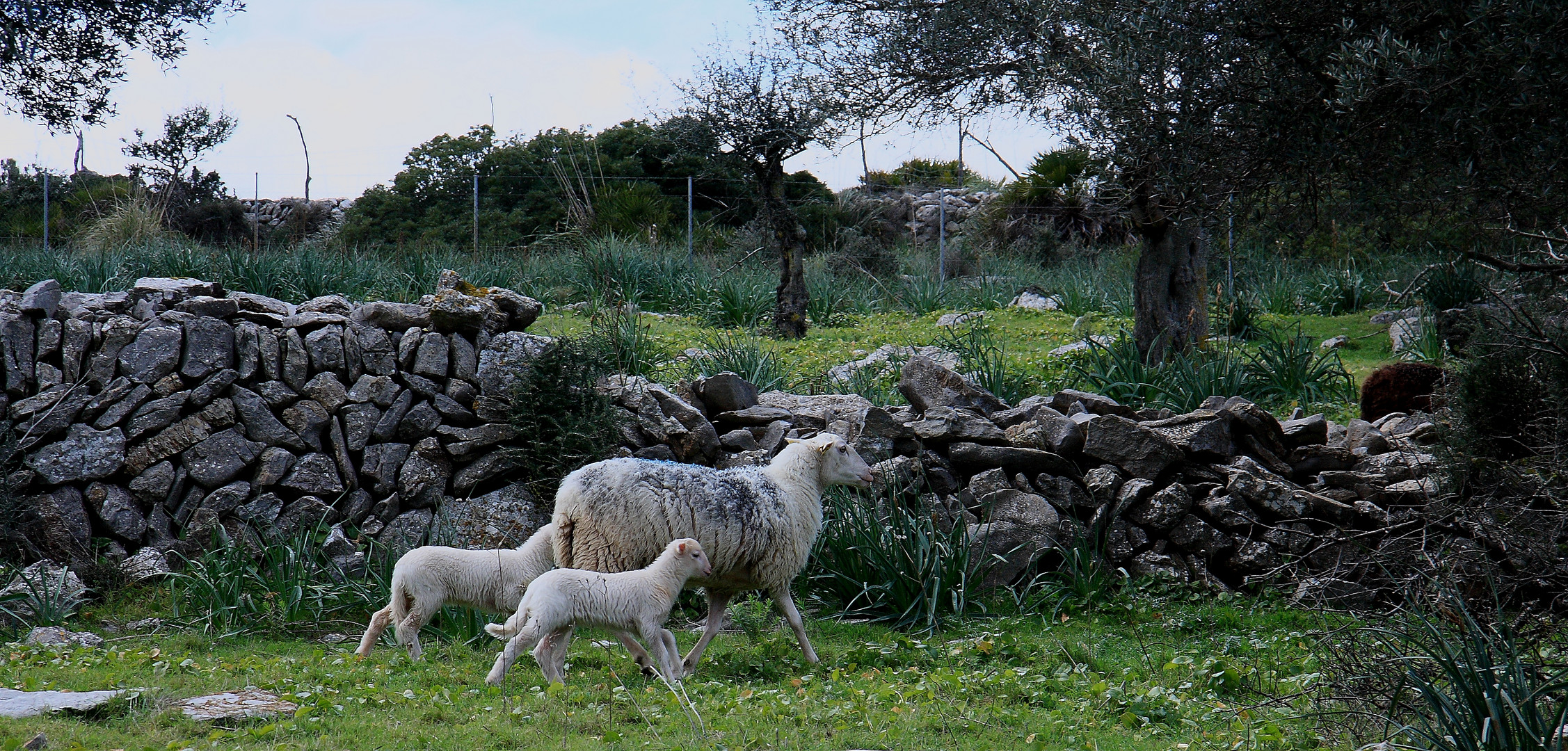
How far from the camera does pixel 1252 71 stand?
505 cm

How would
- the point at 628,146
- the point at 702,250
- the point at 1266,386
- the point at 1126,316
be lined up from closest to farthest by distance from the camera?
the point at 1266,386 < the point at 1126,316 < the point at 702,250 < the point at 628,146

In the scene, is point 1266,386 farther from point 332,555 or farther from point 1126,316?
point 332,555

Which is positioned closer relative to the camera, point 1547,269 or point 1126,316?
point 1547,269

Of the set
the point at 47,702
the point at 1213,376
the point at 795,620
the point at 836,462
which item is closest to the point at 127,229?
the point at 47,702

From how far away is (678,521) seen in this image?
628cm

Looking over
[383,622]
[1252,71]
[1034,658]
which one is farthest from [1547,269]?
[383,622]

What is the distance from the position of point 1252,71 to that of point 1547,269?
1.51 metres

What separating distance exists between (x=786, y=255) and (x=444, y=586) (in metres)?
9.26

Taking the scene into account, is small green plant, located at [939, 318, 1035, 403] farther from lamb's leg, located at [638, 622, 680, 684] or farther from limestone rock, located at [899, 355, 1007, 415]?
lamb's leg, located at [638, 622, 680, 684]

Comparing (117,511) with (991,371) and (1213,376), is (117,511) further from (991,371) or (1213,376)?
(1213,376)

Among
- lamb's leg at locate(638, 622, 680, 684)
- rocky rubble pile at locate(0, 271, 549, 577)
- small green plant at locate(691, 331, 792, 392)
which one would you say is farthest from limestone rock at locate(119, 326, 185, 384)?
lamb's leg at locate(638, 622, 680, 684)

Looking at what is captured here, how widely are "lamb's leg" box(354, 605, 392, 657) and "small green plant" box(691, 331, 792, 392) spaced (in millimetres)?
4620

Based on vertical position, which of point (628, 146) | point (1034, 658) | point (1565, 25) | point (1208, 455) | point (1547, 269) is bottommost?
point (1034, 658)

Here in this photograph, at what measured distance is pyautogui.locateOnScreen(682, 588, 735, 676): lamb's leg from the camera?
601 centimetres
